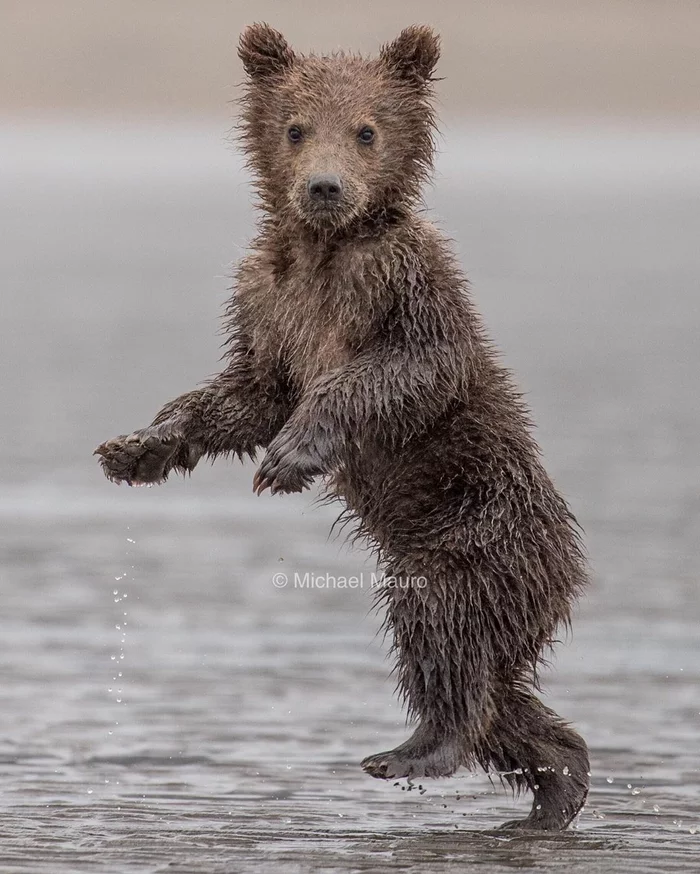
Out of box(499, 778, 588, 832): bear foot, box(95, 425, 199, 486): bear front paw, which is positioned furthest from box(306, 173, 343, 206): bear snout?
box(499, 778, 588, 832): bear foot

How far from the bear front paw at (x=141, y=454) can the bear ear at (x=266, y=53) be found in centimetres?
136

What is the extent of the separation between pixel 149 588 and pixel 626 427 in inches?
263

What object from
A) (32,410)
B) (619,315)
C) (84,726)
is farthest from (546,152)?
(84,726)

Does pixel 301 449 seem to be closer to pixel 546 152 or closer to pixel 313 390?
pixel 313 390

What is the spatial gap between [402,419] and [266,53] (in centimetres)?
147

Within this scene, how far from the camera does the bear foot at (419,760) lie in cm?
668

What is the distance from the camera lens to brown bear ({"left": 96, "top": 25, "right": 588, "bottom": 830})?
22.6ft

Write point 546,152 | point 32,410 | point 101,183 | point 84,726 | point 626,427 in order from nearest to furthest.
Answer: point 84,726, point 626,427, point 32,410, point 101,183, point 546,152

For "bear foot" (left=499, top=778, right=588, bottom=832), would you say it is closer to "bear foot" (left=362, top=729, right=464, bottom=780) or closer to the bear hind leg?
the bear hind leg

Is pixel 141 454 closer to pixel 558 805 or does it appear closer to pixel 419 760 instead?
pixel 419 760

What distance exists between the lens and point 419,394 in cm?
698

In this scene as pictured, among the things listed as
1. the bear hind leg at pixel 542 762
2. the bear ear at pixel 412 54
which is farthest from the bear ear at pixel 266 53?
the bear hind leg at pixel 542 762

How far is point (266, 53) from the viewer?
7.38m

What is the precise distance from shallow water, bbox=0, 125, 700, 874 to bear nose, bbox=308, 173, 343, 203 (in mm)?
1025
